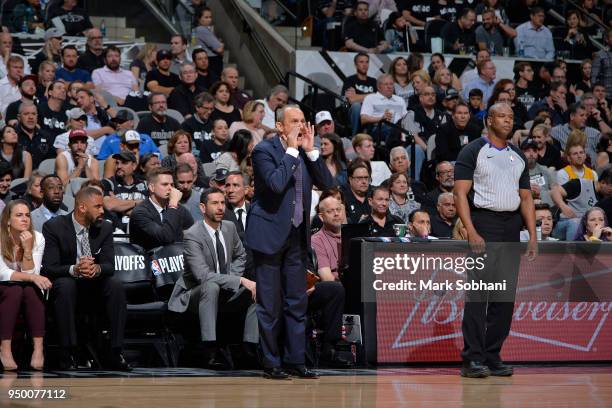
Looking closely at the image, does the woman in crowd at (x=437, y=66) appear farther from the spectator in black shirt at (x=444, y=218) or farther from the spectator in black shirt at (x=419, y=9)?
the spectator in black shirt at (x=444, y=218)

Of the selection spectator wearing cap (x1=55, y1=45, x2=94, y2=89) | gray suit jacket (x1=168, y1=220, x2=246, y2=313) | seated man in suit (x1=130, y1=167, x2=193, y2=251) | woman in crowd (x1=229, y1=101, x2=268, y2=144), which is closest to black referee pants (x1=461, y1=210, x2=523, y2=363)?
gray suit jacket (x1=168, y1=220, x2=246, y2=313)

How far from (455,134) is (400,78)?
2.25 m

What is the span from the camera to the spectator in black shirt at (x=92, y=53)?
15945 millimetres

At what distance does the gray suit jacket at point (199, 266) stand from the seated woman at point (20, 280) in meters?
1.06

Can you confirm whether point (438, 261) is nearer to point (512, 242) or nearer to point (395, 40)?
point (512, 242)

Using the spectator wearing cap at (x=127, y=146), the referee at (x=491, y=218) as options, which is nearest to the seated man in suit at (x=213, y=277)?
the referee at (x=491, y=218)

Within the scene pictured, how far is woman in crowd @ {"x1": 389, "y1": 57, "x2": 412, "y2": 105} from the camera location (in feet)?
54.4

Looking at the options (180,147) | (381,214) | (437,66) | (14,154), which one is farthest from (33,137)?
(437,66)

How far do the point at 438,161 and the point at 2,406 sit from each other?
8927 mm

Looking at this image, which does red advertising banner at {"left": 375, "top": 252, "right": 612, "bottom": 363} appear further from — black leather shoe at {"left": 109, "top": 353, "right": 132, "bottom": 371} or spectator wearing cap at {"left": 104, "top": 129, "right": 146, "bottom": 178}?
spectator wearing cap at {"left": 104, "top": 129, "right": 146, "bottom": 178}

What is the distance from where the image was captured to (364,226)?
997 centimetres

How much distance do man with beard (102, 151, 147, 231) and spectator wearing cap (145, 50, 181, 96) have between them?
4.11 meters

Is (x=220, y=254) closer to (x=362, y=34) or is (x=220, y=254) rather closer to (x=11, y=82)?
(x=11, y=82)

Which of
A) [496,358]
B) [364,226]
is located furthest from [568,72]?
[496,358]
